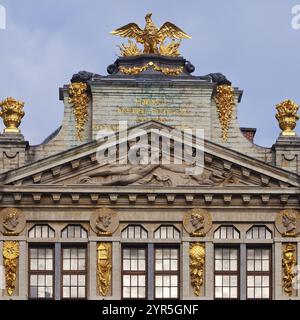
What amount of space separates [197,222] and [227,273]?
220cm

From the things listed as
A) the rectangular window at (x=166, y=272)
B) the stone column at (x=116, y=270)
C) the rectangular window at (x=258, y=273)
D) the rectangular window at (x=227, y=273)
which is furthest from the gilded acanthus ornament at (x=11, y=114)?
the rectangular window at (x=258, y=273)

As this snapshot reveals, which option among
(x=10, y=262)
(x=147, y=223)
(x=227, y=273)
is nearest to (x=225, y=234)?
(x=227, y=273)

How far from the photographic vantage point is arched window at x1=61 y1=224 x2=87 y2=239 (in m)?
130

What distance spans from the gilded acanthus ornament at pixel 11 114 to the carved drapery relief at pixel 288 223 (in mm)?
10351

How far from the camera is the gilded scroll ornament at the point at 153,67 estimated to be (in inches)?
5261

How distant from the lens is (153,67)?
13375 cm

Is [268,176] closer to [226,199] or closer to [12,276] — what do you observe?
[226,199]

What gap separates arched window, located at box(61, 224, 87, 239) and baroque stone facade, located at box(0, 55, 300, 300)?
0.04 meters

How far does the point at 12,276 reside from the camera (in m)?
130

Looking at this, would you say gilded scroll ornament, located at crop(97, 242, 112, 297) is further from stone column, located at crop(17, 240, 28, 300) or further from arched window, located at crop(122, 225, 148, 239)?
stone column, located at crop(17, 240, 28, 300)

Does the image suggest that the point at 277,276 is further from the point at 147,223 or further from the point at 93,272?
the point at 93,272

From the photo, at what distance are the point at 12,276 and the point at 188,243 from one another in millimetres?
6643

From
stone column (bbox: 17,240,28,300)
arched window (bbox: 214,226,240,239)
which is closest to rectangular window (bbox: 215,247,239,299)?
arched window (bbox: 214,226,240,239)
